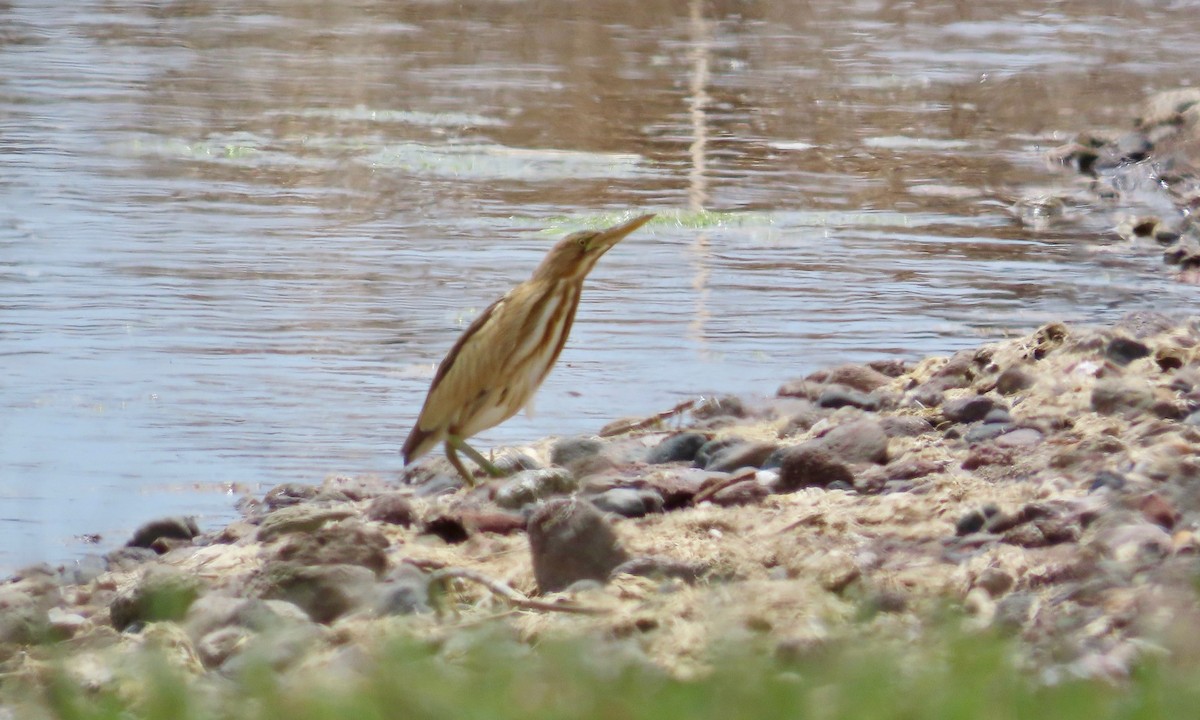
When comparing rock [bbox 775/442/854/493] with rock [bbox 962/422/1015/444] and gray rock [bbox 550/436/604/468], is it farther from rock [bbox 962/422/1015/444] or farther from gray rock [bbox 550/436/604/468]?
gray rock [bbox 550/436/604/468]

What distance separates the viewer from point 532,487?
600 cm

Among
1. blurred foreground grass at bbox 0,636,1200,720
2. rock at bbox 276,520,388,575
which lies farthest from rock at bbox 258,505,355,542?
blurred foreground grass at bbox 0,636,1200,720

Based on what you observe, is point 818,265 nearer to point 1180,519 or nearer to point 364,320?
point 364,320

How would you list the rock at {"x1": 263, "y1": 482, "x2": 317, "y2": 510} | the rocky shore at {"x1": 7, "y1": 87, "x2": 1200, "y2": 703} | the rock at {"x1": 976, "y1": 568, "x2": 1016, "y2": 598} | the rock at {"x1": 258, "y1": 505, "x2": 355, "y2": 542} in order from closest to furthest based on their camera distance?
the rocky shore at {"x1": 7, "y1": 87, "x2": 1200, "y2": 703}, the rock at {"x1": 976, "y1": 568, "x2": 1016, "y2": 598}, the rock at {"x1": 258, "y1": 505, "x2": 355, "y2": 542}, the rock at {"x1": 263, "y1": 482, "x2": 317, "y2": 510}

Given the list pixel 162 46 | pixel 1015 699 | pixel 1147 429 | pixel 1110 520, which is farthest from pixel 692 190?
pixel 1015 699

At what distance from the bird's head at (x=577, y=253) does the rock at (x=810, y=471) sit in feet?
3.09

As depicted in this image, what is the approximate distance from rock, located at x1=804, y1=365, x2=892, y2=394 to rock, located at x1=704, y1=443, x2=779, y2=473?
46.3 inches

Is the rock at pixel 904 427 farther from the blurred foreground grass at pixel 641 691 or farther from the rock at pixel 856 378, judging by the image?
the blurred foreground grass at pixel 641 691

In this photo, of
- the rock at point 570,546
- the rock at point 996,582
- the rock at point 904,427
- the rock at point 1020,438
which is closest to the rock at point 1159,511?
the rock at point 996,582

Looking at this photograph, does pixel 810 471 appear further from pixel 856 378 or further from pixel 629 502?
pixel 856 378

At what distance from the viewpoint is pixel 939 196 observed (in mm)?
11672

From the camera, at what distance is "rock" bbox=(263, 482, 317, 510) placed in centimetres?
618

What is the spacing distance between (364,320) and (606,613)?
412 centimetres

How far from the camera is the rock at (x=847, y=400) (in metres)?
7.04
